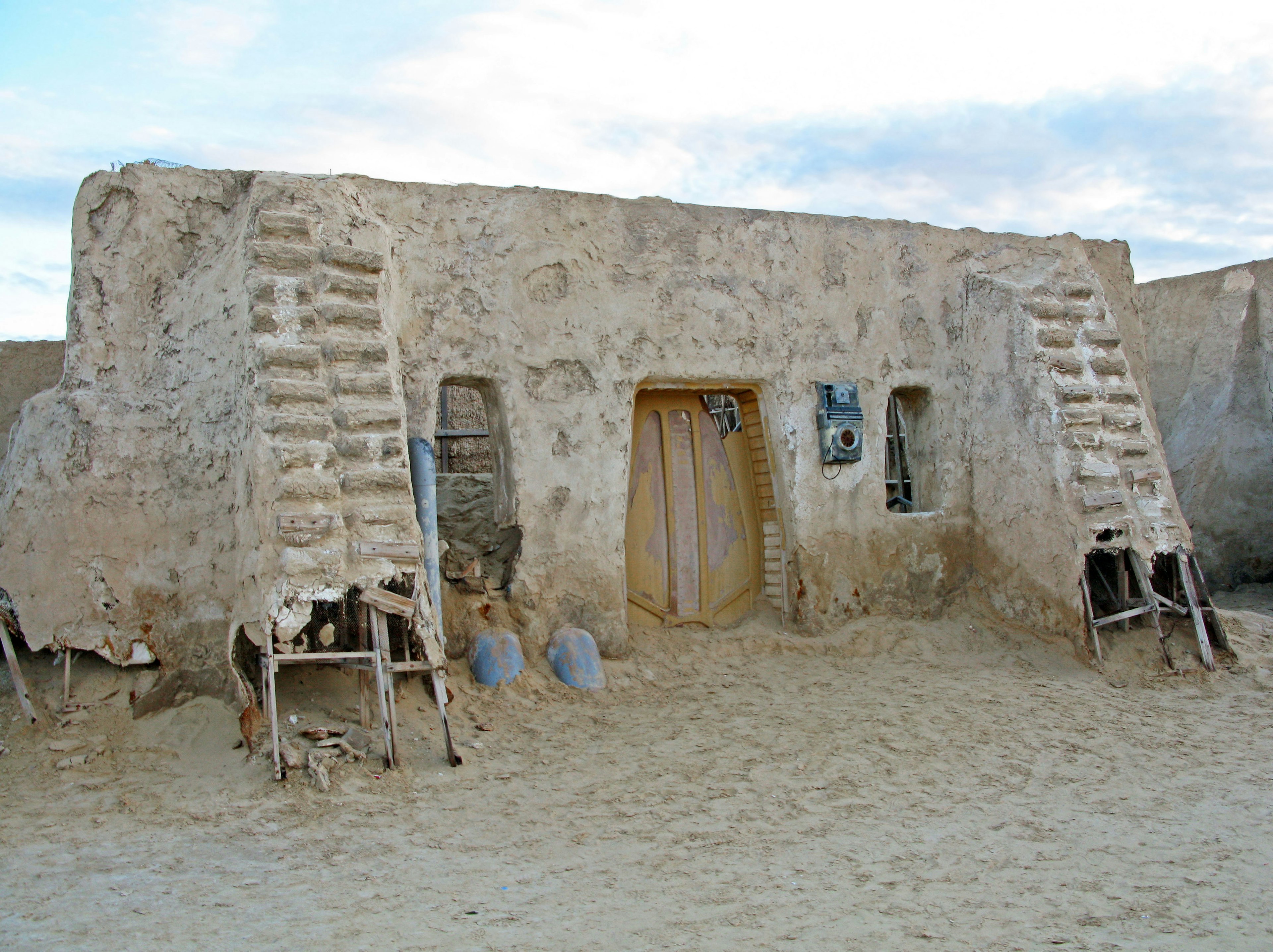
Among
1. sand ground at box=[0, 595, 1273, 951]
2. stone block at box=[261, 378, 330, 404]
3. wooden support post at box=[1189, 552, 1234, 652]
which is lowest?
sand ground at box=[0, 595, 1273, 951]

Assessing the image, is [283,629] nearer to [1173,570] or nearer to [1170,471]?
[1173,570]

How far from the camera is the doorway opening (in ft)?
24.1

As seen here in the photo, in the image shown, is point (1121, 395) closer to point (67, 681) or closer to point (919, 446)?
point (919, 446)

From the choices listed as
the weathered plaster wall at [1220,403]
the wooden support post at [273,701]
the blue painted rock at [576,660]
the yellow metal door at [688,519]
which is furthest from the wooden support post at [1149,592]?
the wooden support post at [273,701]

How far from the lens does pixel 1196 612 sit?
663 centimetres

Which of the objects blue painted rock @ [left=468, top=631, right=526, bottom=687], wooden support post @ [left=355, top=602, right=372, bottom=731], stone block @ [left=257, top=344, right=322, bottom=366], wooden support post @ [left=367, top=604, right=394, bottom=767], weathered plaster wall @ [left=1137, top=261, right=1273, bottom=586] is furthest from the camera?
weathered plaster wall @ [left=1137, top=261, right=1273, bottom=586]

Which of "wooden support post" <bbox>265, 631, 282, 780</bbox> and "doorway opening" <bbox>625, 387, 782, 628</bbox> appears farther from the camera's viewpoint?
"doorway opening" <bbox>625, 387, 782, 628</bbox>

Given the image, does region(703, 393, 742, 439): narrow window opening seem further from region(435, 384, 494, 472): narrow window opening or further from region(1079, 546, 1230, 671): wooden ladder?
region(435, 384, 494, 472): narrow window opening

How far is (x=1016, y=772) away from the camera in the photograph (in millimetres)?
4969

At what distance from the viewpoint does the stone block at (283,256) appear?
17.9 feet

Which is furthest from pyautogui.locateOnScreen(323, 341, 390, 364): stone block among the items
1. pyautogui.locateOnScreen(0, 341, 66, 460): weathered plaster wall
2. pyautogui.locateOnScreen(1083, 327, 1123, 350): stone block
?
pyautogui.locateOnScreen(1083, 327, 1123, 350): stone block

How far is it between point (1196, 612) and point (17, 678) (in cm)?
676

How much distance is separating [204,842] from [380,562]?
4.71 feet

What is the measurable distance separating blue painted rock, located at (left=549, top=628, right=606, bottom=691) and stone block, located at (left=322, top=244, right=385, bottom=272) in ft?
7.99
